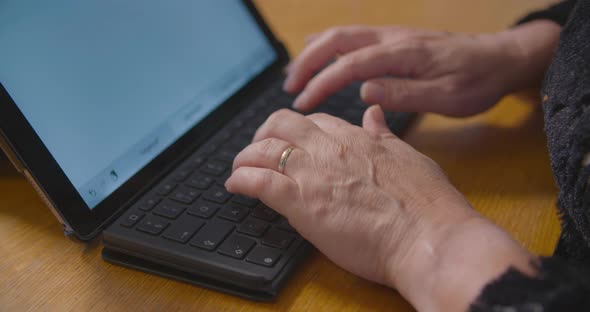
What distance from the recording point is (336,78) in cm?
67

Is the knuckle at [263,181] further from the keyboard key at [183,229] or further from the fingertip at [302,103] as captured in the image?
the fingertip at [302,103]

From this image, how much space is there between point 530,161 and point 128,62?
1.48 ft

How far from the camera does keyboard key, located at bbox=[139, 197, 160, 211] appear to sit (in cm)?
52

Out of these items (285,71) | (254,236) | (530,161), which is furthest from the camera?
(285,71)

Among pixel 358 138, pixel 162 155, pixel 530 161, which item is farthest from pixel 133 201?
pixel 530 161

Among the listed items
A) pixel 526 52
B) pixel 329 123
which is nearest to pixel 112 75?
pixel 329 123

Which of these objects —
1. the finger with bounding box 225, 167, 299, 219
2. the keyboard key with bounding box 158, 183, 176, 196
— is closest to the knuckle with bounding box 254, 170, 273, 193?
the finger with bounding box 225, 167, 299, 219

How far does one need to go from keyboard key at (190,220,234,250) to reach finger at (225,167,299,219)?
0.03 m

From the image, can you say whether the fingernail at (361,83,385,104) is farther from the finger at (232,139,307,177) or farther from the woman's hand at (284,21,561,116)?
the finger at (232,139,307,177)

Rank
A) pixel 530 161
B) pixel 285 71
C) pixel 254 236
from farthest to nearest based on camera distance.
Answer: pixel 285 71 < pixel 530 161 < pixel 254 236

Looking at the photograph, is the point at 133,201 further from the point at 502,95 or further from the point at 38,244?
the point at 502,95

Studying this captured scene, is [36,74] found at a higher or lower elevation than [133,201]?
higher

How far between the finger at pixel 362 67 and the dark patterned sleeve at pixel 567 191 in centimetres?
18

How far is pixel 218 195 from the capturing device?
530 mm
